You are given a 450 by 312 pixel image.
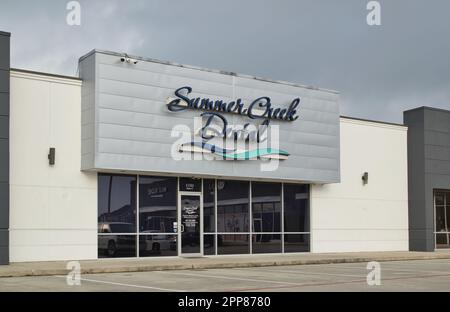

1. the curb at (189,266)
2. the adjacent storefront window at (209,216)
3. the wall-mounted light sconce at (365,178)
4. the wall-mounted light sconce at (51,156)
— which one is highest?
the wall-mounted light sconce at (51,156)

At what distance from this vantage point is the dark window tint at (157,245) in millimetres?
22359

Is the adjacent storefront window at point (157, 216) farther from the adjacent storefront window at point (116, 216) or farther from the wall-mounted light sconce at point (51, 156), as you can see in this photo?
the wall-mounted light sconce at point (51, 156)

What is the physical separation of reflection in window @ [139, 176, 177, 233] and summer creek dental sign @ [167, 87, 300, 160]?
1521mm

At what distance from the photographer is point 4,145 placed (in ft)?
62.6

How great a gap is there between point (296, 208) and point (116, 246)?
8045mm

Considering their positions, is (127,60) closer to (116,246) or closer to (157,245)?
(116,246)

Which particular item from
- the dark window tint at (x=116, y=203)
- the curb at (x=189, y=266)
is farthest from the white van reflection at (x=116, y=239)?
the curb at (x=189, y=266)

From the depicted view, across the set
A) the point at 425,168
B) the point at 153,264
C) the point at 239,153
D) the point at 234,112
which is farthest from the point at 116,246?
the point at 425,168

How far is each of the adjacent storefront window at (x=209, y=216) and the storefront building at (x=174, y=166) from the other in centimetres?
4

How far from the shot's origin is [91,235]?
2125 cm

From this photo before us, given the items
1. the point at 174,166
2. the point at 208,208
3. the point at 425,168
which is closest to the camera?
the point at 174,166

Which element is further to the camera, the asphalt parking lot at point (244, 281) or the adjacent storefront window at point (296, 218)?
the adjacent storefront window at point (296, 218)
